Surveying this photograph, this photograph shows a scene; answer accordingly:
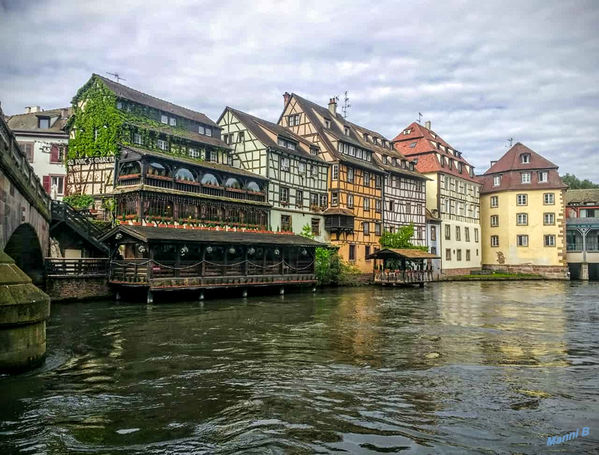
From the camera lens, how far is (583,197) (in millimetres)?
64625

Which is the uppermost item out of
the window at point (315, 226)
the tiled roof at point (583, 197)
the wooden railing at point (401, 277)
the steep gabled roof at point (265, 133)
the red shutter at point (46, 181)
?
the steep gabled roof at point (265, 133)

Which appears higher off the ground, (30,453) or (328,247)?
(328,247)

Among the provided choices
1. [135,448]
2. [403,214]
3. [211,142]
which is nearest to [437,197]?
[403,214]

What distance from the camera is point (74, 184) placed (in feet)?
115

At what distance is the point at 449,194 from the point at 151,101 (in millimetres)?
36885

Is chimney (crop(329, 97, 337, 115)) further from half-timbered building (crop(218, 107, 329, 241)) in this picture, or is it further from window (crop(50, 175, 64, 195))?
window (crop(50, 175, 64, 195))

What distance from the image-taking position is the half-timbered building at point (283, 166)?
4091 cm

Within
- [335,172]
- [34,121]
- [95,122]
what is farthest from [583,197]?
[34,121]

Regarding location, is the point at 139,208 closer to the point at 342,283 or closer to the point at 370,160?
the point at 342,283

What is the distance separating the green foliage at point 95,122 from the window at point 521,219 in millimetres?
49036

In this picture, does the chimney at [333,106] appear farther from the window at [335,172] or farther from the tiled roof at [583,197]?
the tiled roof at [583,197]

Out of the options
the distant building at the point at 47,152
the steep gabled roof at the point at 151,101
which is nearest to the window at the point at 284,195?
the steep gabled roof at the point at 151,101

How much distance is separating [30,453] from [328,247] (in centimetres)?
3423

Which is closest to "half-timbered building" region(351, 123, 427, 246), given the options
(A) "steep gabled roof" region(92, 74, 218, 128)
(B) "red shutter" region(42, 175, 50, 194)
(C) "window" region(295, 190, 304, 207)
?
(C) "window" region(295, 190, 304, 207)
